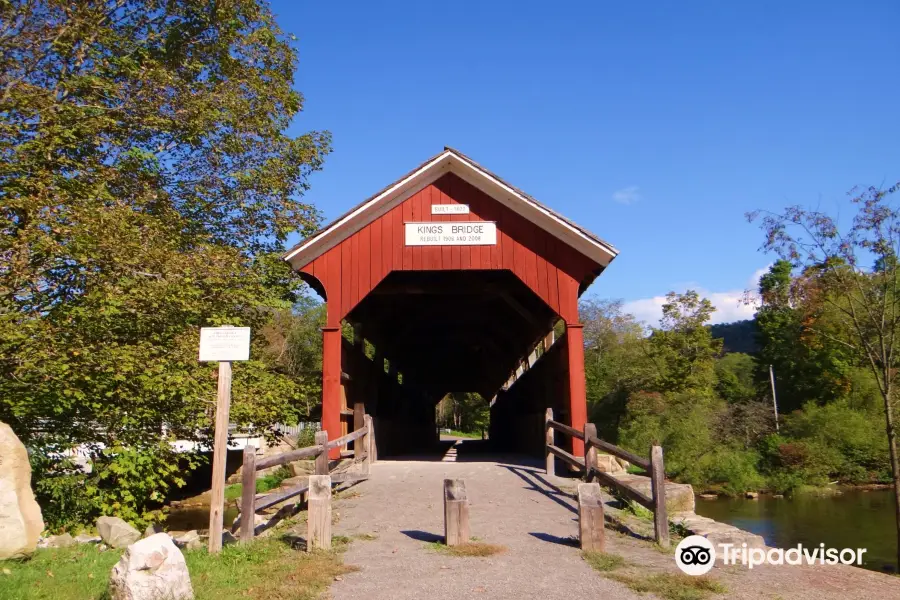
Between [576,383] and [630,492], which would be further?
[576,383]

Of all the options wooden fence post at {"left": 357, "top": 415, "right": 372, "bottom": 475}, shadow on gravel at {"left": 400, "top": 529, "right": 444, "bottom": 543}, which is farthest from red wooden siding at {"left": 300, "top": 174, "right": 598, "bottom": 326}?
shadow on gravel at {"left": 400, "top": 529, "right": 444, "bottom": 543}

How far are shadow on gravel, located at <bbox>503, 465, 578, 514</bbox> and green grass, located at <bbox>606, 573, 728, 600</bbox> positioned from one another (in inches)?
107

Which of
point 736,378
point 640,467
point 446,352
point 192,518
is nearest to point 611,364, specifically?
point 736,378

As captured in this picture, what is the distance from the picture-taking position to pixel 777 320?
160 ft

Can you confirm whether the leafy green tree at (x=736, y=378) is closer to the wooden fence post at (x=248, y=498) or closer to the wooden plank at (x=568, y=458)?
the wooden plank at (x=568, y=458)

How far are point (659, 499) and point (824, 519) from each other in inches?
645

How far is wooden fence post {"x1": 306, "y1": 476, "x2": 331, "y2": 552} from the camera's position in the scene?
6.03m

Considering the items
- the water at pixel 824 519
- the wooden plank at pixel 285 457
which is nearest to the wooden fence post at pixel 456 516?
the wooden plank at pixel 285 457

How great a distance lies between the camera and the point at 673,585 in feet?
15.9

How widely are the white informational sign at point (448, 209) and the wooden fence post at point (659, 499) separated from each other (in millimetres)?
5631

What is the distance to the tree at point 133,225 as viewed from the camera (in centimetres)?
871

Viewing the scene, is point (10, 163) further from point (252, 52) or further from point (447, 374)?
point (447, 374)

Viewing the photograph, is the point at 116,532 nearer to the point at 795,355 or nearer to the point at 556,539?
the point at 556,539

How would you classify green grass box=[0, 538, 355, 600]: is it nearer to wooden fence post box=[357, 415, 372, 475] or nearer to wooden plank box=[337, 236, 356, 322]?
wooden fence post box=[357, 415, 372, 475]
